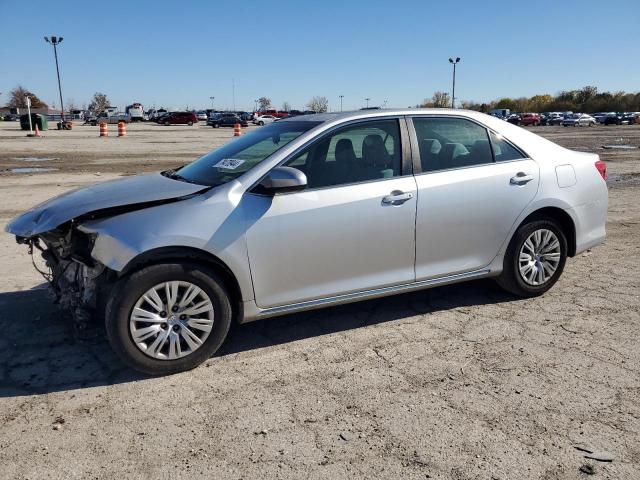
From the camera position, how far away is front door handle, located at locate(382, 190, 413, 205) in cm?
414

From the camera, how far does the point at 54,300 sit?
439cm

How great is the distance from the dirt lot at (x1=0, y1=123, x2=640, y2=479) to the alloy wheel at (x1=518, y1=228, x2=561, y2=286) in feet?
0.86

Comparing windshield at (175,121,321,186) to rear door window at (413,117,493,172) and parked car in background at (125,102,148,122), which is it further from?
parked car in background at (125,102,148,122)

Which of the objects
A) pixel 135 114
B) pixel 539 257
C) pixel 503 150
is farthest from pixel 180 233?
pixel 135 114

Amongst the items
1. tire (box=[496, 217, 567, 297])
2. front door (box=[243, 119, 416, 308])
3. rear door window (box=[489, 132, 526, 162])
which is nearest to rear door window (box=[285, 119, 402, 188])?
front door (box=[243, 119, 416, 308])

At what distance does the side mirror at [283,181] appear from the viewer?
147 inches

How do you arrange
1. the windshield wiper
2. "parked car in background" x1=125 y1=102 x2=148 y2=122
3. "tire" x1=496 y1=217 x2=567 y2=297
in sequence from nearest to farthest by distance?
1. the windshield wiper
2. "tire" x1=496 y1=217 x2=567 y2=297
3. "parked car in background" x1=125 y1=102 x2=148 y2=122

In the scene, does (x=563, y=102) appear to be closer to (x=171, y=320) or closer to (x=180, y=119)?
(x=180, y=119)

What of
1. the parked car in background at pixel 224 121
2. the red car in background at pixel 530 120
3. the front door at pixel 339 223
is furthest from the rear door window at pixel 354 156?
the red car in background at pixel 530 120

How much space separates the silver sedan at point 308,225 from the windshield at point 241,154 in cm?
2

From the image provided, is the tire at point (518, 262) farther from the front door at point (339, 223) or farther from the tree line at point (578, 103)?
the tree line at point (578, 103)

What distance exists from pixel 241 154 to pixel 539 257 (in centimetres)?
280

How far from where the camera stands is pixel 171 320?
362 centimetres

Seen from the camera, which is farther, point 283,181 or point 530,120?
point 530,120
